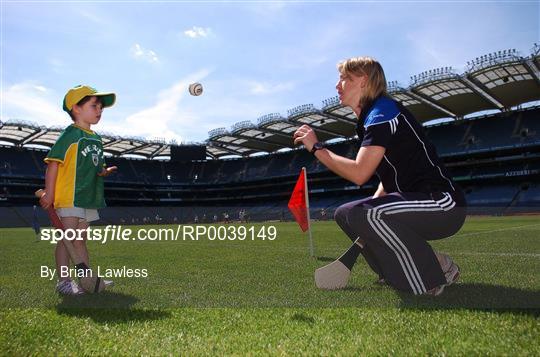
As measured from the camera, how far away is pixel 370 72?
3.27 metres

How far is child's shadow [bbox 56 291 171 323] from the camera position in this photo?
2662 mm

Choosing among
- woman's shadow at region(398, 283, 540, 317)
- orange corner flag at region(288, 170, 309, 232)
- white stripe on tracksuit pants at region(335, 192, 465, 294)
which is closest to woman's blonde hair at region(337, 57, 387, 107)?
white stripe on tracksuit pants at region(335, 192, 465, 294)

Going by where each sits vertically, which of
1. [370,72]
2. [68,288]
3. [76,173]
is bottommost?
[68,288]

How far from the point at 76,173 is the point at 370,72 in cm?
295

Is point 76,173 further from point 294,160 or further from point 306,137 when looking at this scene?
point 294,160

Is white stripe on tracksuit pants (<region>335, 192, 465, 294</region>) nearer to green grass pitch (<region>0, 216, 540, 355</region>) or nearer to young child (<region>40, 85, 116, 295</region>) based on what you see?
green grass pitch (<region>0, 216, 540, 355</region>)

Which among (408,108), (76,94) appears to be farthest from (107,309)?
(408,108)

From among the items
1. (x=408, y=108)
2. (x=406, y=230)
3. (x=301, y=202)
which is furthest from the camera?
(x=408, y=108)

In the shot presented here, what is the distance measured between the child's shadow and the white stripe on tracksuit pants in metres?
1.56

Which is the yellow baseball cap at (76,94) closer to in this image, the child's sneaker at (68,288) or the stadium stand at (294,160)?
the child's sneaker at (68,288)

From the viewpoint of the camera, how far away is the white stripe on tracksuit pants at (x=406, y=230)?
2.89 m

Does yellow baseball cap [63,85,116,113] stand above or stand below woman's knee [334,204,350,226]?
above

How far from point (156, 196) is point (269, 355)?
72676 mm

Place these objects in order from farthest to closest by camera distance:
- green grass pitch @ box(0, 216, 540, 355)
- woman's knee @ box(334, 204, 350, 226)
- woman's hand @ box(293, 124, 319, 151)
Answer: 1. woman's knee @ box(334, 204, 350, 226)
2. woman's hand @ box(293, 124, 319, 151)
3. green grass pitch @ box(0, 216, 540, 355)
